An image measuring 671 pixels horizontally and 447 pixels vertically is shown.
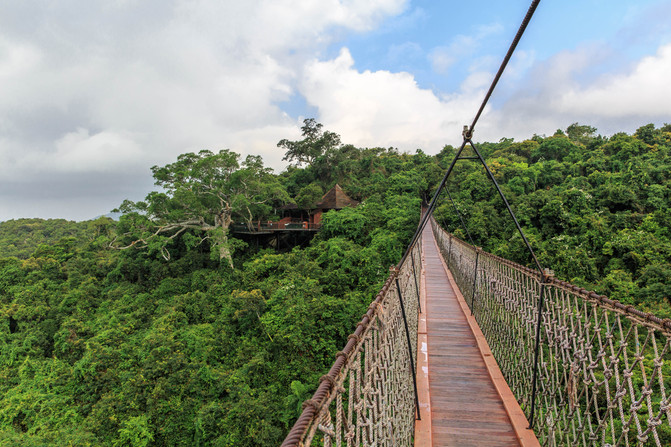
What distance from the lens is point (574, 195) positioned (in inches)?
458

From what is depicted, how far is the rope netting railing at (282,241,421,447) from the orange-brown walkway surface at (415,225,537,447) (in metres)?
0.28

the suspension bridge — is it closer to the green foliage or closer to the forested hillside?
the green foliage

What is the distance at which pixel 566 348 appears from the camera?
2162 mm

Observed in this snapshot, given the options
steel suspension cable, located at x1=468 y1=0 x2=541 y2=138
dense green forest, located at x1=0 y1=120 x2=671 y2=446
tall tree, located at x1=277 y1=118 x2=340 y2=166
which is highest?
tall tree, located at x1=277 y1=118 x2=340 y2=166

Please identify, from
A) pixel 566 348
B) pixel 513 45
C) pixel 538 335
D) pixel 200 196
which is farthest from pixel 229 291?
pixel 513 45

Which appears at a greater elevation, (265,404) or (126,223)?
(126,223)

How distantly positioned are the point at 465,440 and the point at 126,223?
1553 cm

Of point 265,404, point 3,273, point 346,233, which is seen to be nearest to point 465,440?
point 265,404

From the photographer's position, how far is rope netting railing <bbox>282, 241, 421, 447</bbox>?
0.97 metres

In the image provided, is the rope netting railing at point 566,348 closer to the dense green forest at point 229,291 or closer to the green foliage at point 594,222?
the green foliage at point 594,222

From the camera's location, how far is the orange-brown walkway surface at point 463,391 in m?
2.29

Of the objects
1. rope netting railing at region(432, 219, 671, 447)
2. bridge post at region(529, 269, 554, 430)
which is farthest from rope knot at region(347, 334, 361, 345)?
bridge post at region(529, 269, 554, 430)

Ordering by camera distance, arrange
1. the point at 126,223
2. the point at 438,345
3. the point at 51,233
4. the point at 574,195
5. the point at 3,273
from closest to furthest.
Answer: the point at 438,345 → the point at 574,195 → the point at 126,223 → the point at 3,273 → the point at 51,233

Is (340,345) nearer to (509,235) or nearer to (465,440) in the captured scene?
(465,440)
